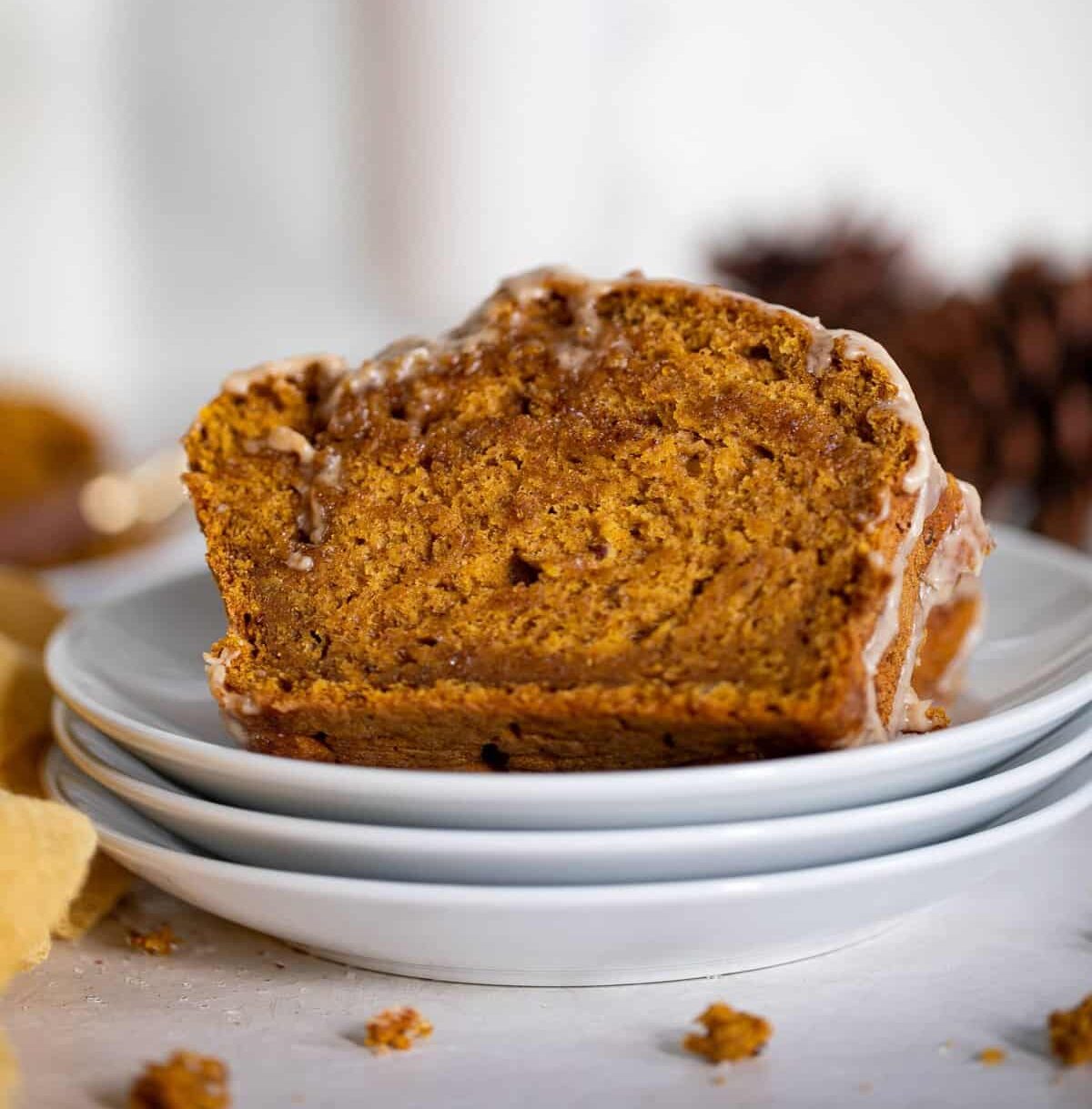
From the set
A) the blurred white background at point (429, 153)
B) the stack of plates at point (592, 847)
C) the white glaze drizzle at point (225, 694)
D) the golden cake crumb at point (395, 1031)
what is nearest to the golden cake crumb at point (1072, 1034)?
the stack of plates at point (592, 847)

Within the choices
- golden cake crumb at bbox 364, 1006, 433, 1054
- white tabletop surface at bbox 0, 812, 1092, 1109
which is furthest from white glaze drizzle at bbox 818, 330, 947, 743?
golden cake crumb at bbox 364, 1006, 433, 1054

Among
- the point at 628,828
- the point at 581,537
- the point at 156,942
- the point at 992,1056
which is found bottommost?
the point at 156,942

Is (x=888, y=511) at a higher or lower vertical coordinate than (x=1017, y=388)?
higher

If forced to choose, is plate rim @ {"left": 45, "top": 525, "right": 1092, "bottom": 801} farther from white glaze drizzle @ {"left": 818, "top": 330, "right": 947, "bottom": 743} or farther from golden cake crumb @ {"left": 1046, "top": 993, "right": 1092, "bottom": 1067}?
golden cake crumb @ {"left": 1046, "top": 993, "right": 1092, "bottom": 1067}

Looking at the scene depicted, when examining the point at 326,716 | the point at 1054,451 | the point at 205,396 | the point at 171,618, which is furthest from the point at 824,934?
the point at 205,396

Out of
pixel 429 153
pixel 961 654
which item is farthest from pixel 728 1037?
pixel 429 153

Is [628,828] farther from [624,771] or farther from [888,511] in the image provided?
[888,511]
